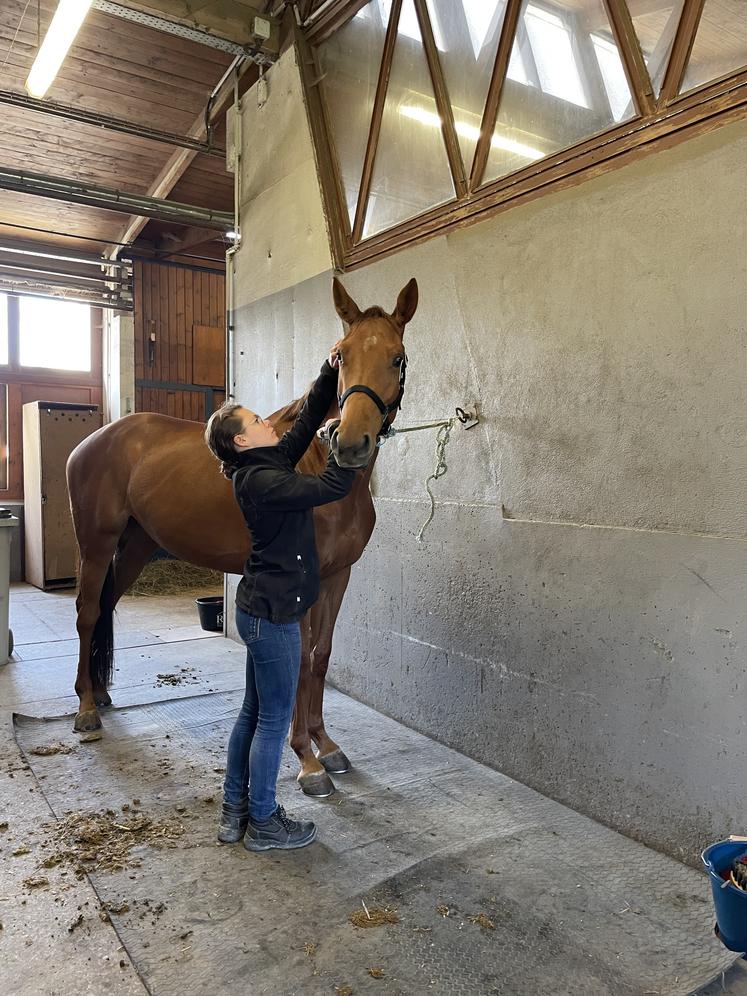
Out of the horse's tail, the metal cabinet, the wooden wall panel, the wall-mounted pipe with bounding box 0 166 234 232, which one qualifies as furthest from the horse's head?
the wooden wall panel

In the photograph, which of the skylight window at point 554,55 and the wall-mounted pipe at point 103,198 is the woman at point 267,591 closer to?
the skylight window at point 554,55

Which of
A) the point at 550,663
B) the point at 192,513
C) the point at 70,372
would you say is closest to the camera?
the point at 550,663

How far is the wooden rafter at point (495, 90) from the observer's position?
2.43 metres

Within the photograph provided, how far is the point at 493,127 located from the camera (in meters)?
2.55

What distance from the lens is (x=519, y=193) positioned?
94.5 inches

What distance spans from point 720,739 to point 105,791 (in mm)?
2020

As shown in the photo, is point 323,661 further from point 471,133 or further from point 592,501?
point 471,133

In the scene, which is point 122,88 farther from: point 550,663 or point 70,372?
point 550,663

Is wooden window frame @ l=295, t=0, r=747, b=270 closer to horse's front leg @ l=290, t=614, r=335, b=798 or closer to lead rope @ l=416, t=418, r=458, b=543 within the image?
lead rope @ l=416, t=418, r=458, b=543

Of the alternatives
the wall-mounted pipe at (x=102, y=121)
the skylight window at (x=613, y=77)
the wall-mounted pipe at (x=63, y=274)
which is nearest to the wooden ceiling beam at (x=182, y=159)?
the wall-mounted pipe at (x=102, y=121)

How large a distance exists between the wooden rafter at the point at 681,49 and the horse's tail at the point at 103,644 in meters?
2.96

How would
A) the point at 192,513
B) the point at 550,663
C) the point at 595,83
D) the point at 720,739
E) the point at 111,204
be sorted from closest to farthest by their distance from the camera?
the point at 720,739, the point at 595,83, the point at 550,663, the point at 192,513, the point at 111,204

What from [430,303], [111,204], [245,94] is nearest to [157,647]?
[430,303]

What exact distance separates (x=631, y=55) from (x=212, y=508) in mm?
2192
